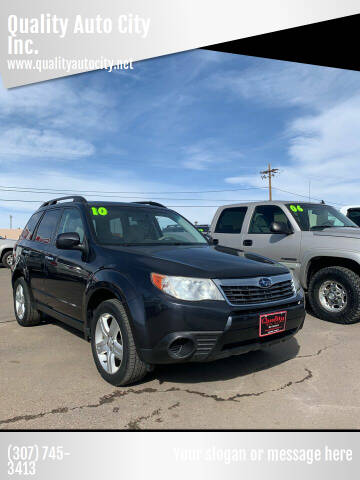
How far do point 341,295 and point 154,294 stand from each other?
359cm

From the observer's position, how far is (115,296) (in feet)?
10.2

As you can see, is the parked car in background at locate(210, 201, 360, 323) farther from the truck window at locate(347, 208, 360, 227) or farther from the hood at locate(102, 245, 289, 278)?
the truck window at locate(347, 208, 360, 227)

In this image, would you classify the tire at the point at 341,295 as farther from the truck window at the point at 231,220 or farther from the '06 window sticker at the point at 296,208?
the truck window at the point at 231,220

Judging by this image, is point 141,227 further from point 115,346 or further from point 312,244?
point 312,244

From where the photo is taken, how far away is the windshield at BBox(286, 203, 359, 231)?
605 cm

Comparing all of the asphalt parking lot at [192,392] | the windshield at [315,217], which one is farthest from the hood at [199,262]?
the windshield at [315,217]

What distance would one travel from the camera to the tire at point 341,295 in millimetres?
5016

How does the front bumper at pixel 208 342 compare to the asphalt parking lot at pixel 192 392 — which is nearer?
the asphalt parking lot at pixel 192 392

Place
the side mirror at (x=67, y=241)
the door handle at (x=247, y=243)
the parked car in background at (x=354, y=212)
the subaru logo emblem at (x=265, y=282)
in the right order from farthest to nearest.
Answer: the parked car in background at (x=354, y=212), the door handle at (x=247, y=243), the side mirror at (x=67, y=241), the subaru logo emblem at (x=265, y=282)

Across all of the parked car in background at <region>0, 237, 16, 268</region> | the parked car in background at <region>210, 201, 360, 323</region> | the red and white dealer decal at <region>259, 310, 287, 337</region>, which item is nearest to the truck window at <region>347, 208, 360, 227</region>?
the parked car in background at <region>210, 201, 360, 323</region>

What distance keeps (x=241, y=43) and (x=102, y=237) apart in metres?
4.89

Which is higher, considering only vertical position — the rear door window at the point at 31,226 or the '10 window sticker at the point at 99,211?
the '10 window sticker at the point at 99,211

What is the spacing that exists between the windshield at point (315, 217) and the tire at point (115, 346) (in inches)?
156

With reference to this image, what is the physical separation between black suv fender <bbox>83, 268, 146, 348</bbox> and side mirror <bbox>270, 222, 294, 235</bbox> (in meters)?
3.39
